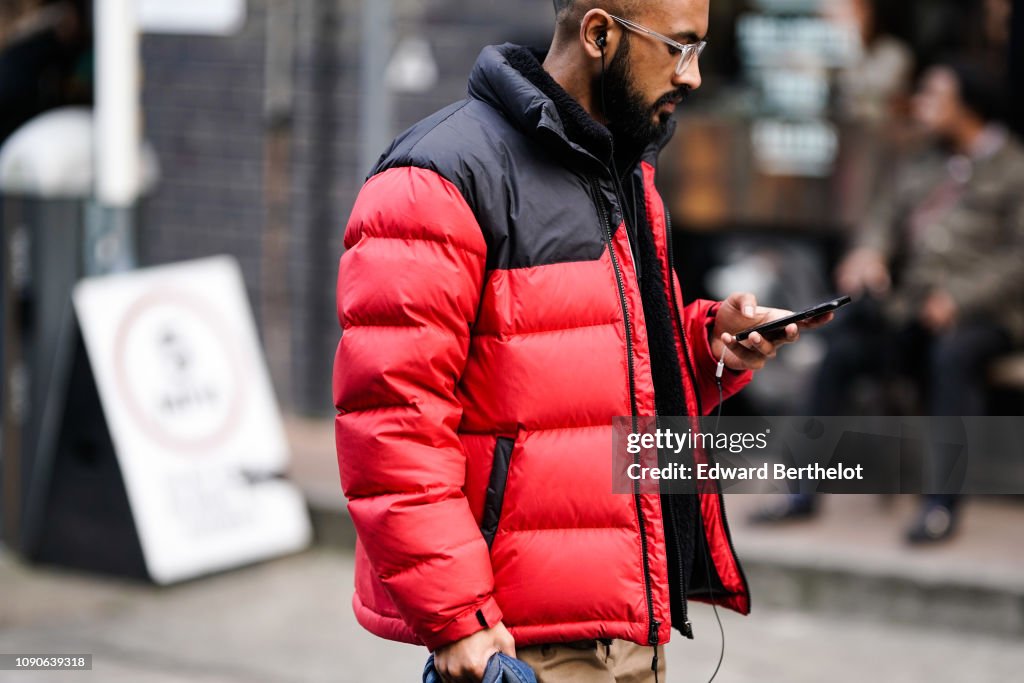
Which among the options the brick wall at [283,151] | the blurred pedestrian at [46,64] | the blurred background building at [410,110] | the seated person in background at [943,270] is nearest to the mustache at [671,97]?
the seated person in background at [943,270]

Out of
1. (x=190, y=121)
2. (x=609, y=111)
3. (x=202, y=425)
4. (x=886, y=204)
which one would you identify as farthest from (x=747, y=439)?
(x=190, y=121)

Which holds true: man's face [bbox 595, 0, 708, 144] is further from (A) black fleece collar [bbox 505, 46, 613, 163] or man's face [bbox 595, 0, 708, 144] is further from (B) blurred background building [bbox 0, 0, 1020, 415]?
(B) blurred background building [bbox 0, 0, 1020, 415]

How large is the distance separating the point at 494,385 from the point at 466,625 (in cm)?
42

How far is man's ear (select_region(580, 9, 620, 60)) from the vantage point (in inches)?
101

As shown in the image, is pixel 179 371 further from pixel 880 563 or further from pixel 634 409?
pixel 634 409

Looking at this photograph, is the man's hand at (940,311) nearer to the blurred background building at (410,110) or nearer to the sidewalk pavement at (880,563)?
the sidewalk pavement at (880,563)

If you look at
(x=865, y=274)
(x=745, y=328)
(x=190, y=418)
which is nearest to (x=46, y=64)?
(x=190, y=418)

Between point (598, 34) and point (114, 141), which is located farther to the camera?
point (114, 141)

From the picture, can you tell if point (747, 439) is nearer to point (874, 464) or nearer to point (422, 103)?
point (874, 464)

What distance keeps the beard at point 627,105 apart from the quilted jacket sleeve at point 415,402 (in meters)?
0.38

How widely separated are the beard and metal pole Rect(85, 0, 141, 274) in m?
3.85

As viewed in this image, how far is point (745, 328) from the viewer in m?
2.80

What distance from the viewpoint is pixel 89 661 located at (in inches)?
198

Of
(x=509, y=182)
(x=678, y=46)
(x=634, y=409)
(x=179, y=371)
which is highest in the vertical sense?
(x=678, y=46)
